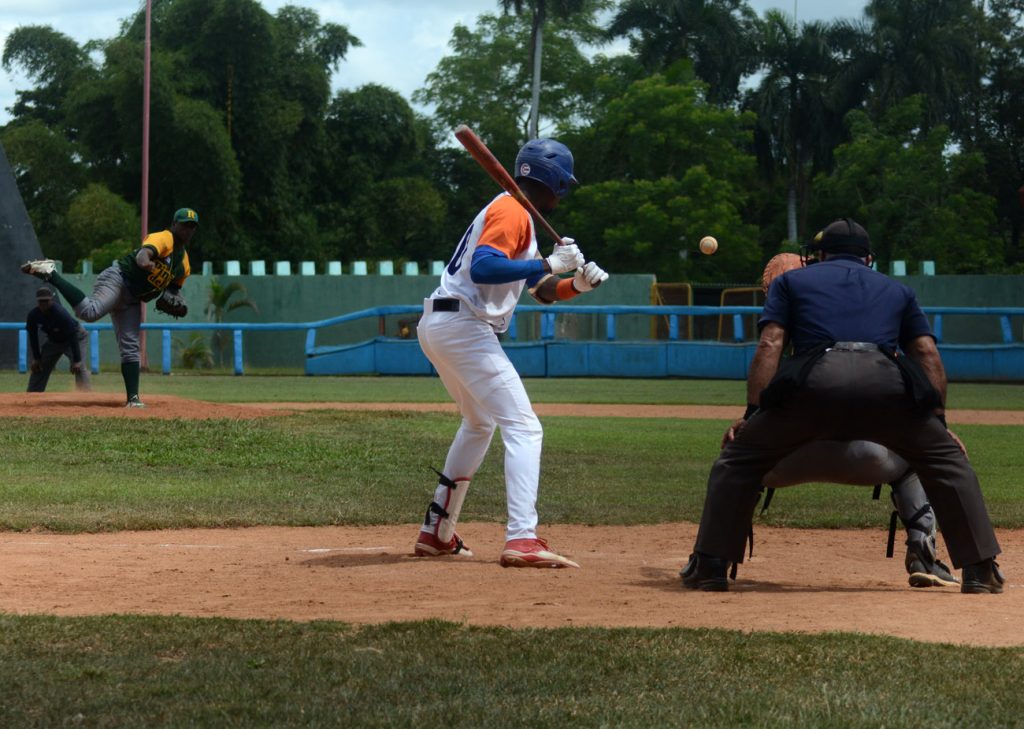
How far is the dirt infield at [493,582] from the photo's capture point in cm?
590

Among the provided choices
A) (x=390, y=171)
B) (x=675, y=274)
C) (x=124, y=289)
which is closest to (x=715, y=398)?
(x=124, y=289)

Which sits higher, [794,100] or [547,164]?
[794,100]

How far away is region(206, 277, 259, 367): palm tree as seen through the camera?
131 ft

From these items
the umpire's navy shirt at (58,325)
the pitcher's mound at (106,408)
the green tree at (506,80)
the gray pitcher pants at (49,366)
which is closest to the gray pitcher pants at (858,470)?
the pitcher's mound at (106,408)

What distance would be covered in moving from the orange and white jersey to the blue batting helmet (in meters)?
0.26

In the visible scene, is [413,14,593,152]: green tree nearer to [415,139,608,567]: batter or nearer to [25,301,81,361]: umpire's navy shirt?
[25,301,81,361]: umpire's navy shirt

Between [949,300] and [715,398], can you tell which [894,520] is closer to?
[715,398]

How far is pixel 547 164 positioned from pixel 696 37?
→ 1996 inches

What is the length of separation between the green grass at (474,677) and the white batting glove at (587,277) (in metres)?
2.38

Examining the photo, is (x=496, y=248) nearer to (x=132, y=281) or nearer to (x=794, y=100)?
(x=132, y=281)

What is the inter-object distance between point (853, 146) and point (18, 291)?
28.0m

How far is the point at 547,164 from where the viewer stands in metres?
7.55

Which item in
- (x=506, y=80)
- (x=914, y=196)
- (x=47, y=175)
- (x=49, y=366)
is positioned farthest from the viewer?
(x=506, y=80)

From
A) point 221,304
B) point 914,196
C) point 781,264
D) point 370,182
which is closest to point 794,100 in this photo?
point 914,196
